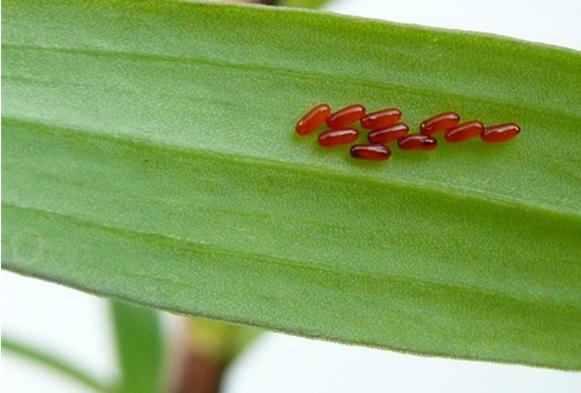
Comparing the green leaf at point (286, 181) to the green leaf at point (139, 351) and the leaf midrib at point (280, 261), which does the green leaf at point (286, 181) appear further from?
the green leaf at point (139, 351)

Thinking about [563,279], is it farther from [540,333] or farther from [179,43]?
[179,43]

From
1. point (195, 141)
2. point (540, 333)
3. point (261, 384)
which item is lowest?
point (540, 333)

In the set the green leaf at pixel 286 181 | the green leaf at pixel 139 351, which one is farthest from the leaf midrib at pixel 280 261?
the green leaf at pixel 139 351

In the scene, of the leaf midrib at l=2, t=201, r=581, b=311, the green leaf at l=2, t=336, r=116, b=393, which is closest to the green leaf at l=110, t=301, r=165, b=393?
the green leaf at l=2, t=336, r=116, b=393

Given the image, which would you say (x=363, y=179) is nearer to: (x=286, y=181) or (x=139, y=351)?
(x=286, y=181)

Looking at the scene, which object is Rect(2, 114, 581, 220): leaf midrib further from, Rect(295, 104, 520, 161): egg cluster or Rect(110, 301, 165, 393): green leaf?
Rect(110, 301, 165, 393): green leaf

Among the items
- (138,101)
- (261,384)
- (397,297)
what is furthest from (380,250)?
(261,384)
